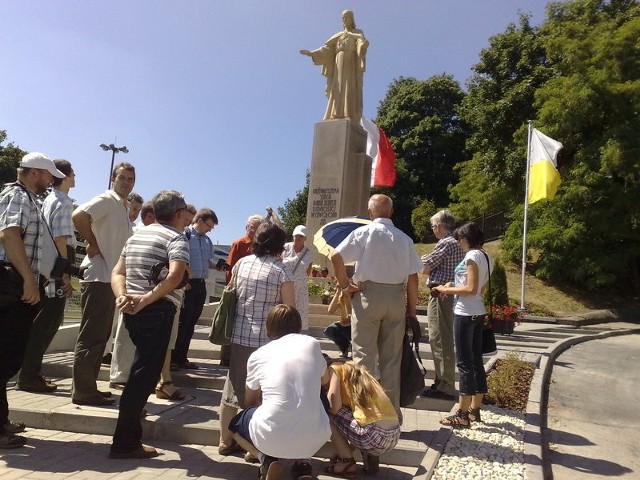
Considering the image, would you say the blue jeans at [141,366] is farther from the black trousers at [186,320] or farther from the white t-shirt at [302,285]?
the black trousers at [186,320]

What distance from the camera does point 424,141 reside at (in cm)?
3572

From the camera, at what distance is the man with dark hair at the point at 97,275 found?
437cm

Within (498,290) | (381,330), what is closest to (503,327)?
(498,290)

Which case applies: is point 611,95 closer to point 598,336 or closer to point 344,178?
point 598,336

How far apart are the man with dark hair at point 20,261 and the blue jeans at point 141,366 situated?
0.77 meters

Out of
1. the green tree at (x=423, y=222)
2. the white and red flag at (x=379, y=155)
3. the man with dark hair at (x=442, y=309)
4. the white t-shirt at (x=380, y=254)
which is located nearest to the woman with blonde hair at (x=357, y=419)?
the white t-shirt at (x=380, y=254)

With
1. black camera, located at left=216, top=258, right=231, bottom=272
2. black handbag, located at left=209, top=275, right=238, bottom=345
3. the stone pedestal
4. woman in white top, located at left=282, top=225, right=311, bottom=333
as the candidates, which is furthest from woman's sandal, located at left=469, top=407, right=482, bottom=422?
the stone pedestal

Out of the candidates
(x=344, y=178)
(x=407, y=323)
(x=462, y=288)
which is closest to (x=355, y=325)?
(x=407, y=323)

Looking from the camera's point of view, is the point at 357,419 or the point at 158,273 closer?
the point at 357,419

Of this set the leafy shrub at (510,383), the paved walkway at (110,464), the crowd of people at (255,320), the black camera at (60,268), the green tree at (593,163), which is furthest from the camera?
the green tree at (593,163)

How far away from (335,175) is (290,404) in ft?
29.8

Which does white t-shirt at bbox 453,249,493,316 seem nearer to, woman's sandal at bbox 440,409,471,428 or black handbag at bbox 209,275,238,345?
woman's sandal at bbox 440,409,471,428

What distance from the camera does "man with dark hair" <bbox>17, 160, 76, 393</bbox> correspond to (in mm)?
4676

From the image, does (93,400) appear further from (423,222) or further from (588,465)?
(423,222)
